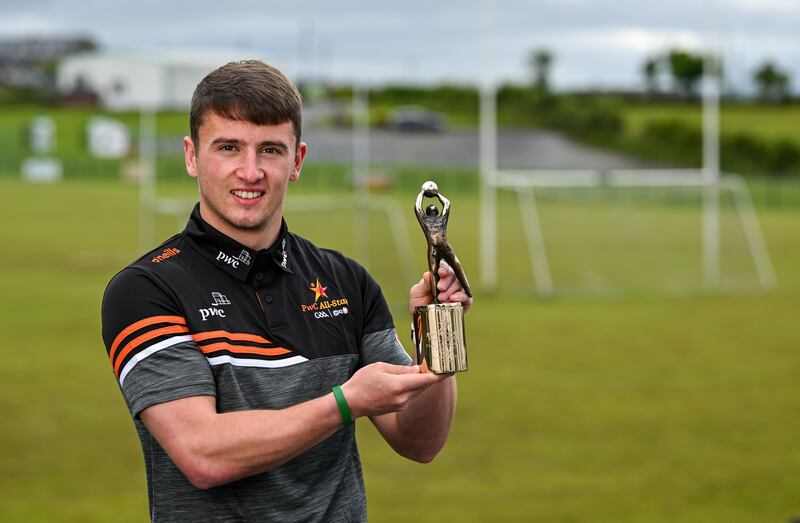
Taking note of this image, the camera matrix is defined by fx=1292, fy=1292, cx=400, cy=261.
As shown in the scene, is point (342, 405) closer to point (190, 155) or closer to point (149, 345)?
point (149, 345)

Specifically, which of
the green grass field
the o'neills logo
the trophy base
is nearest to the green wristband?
the trophy base

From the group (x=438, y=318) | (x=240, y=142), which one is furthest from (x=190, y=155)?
(x=438, y=318)

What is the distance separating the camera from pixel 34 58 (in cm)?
6550

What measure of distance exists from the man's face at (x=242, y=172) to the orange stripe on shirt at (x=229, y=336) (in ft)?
0.66

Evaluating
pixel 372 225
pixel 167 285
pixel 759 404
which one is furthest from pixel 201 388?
pixel 372 225

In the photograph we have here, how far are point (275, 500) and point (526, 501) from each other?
5183 mm

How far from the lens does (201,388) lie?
255cm

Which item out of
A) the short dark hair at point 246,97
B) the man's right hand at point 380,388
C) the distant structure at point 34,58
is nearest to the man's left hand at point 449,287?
the man's right hand at point 380,388

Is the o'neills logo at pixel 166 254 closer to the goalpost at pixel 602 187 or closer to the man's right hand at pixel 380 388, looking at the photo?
the man's right hand at pixel 380 388

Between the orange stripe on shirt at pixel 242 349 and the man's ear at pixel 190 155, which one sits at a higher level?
the man's ear at pixel 190 155

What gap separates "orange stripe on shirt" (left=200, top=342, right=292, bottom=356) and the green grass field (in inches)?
186

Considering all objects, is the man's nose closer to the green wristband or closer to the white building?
the green wristband

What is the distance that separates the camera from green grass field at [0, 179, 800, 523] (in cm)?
773

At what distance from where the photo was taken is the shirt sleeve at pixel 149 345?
255 centimetres
